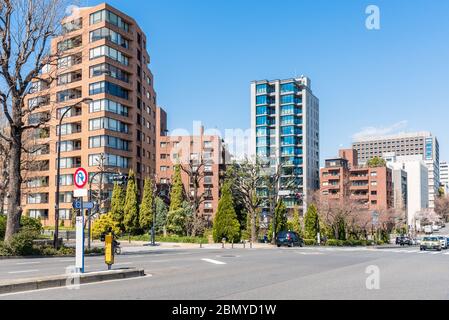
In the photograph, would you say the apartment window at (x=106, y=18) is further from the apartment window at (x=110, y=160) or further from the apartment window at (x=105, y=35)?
the apartment window at (x=110, y=160)

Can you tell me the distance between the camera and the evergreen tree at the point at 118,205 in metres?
64.5

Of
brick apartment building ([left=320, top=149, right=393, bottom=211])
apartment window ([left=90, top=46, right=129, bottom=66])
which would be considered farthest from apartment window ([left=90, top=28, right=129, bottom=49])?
brick apartment building ([left=320, top=149, right=393, bottom=211])

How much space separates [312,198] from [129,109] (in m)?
38.1

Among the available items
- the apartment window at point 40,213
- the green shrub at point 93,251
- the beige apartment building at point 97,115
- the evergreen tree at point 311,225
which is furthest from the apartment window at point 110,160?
the green shrub at point 93,251

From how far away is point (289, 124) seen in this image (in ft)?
388

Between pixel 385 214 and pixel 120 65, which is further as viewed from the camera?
pixel 385 214

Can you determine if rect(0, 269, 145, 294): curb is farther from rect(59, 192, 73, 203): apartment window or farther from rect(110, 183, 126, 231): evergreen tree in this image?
rect(59, 192, 73, 203): apartment window

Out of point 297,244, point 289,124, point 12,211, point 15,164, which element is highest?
point 289,124

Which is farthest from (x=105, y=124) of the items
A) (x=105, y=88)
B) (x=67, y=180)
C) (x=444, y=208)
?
(x=444, y=208)

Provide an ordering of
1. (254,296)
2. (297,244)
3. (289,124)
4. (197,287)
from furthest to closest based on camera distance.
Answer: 1. (289,124)
2. (297,244)
3. (197,287)
4. (254,296)

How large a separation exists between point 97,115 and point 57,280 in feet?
193

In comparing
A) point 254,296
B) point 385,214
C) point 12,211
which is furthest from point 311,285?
point 385,214
